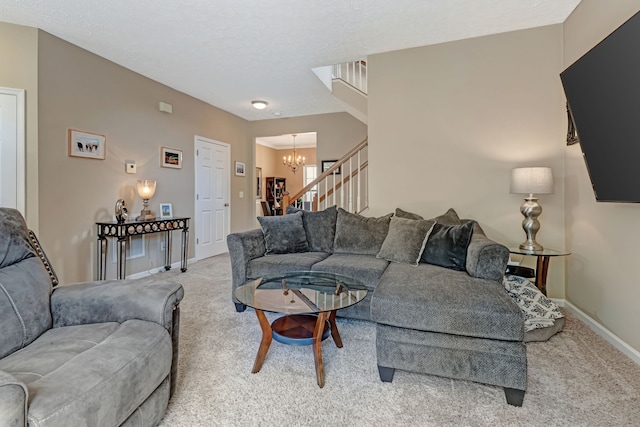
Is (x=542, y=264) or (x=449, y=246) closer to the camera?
(x=449, y=246)

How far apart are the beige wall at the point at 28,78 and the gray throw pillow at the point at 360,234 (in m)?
2.93

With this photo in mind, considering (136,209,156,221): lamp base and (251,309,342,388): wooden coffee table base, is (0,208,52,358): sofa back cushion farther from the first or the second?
(136,209,156,221): lamp base

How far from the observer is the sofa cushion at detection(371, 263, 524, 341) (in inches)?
61.7

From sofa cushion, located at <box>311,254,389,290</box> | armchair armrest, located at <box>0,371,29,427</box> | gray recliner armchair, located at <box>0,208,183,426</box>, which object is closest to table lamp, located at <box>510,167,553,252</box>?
sofa cushion, located at <box>311,254,389,290</box>

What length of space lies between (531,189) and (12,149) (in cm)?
465

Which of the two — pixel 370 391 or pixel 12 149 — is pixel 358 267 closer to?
pixel 370 391

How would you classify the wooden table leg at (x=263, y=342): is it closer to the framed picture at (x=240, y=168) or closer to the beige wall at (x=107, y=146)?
the beige wall at (x=107, y=146)

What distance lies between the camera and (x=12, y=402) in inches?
31.3

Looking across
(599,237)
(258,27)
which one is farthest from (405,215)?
(258,27)

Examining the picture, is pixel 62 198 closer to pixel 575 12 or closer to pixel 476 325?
pixel 476 325

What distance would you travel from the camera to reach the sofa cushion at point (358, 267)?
247 centimetres

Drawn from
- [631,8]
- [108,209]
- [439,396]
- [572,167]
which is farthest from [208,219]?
[631,8]

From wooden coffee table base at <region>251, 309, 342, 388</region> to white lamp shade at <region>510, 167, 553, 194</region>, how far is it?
199 cm

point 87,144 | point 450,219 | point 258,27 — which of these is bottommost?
point 450,219
